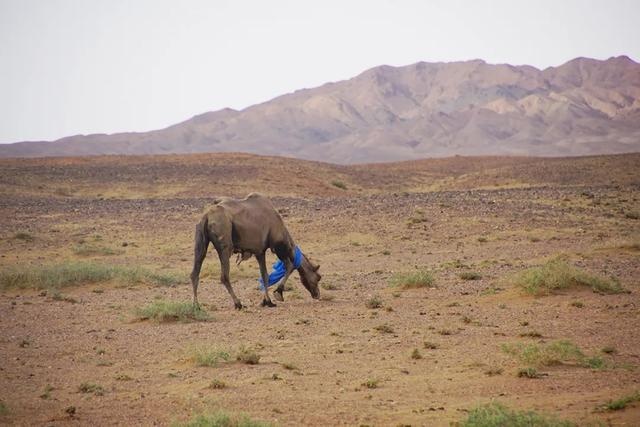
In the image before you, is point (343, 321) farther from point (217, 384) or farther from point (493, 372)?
point (217, 384)

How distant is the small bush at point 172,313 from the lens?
15492 millimetres

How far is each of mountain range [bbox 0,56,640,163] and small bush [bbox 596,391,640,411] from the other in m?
125

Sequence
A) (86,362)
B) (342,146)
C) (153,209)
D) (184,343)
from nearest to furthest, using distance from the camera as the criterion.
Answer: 1. (86,362)
2. (184,343)
3. (153,209)
4. (342,146)

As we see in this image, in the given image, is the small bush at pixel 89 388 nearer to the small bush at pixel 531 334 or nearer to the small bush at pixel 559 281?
the small bush at pixel 531 334

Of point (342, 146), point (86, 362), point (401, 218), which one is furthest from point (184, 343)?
point (342, 146)

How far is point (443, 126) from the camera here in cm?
15662

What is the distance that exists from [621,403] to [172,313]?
31.3 feet

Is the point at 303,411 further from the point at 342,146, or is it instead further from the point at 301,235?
the point at 342,146

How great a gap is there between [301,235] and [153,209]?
1070 cm

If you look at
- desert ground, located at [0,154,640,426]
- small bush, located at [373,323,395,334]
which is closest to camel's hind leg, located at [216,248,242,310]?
desert ground, located at [0,154,640,426]

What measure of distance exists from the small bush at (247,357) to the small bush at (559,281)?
734 cm

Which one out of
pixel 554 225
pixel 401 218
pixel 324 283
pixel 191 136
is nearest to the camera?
pixel 324 283

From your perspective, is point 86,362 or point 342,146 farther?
point 342,146

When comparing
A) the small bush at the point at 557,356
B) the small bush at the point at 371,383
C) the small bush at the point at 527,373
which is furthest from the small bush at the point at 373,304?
the small bush at the point at 527,373
